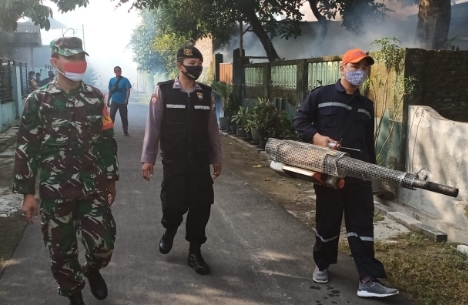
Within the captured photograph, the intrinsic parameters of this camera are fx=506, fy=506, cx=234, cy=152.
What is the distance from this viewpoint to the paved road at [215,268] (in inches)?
151

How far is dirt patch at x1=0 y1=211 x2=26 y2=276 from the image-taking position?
4719 millimetres

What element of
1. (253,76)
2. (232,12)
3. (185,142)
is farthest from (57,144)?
(232,12)

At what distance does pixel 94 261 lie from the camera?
3.62 meters

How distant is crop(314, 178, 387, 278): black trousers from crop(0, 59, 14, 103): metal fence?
1317 cm

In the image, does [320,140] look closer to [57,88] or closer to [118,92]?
[57,88]

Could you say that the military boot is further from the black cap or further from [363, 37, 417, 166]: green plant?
[363, 37, 417, 166]: green plant

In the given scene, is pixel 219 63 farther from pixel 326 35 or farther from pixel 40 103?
pixel 40 103

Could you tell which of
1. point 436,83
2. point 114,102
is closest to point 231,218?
point 436,83

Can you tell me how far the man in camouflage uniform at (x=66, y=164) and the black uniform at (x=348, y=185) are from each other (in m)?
1.63

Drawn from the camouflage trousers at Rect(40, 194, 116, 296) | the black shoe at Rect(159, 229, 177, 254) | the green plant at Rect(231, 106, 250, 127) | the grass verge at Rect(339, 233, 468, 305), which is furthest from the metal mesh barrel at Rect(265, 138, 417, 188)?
the green plant at Rect(231, 106, 250, 127)

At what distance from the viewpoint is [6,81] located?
640 inches

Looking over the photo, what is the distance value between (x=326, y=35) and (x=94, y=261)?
62.6 feet

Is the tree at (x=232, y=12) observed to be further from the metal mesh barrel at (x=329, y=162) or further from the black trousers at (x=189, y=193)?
the metal mesh barrel at (x=329, y=162)

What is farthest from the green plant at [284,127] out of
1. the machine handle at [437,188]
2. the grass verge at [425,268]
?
the machine handle at [437,188]
